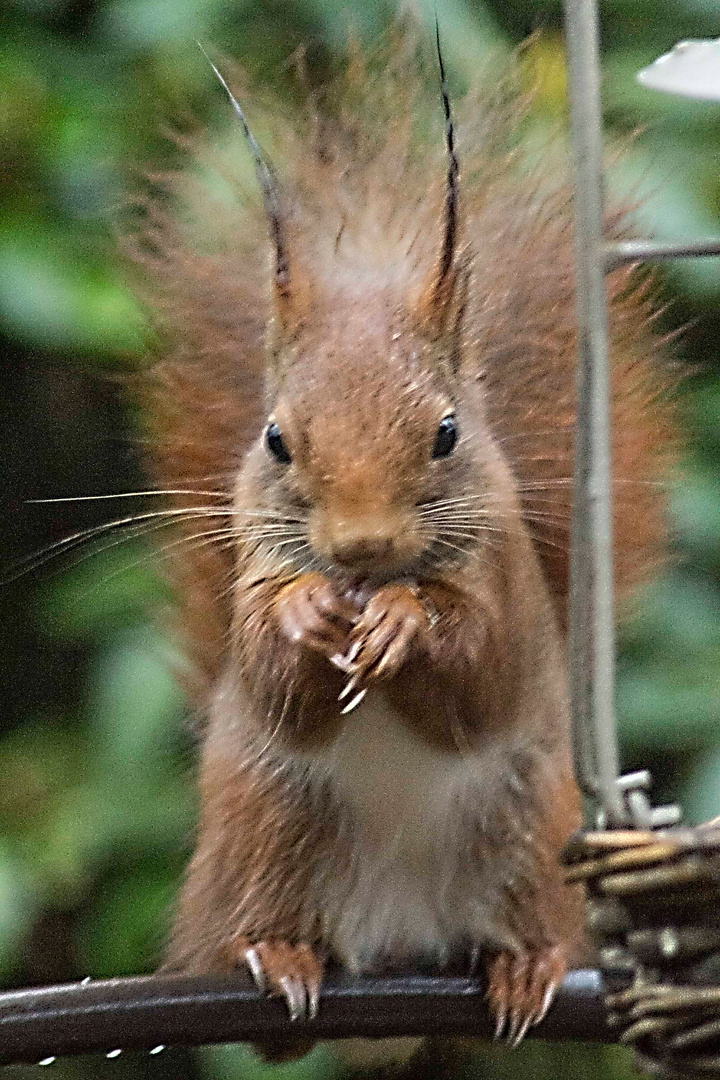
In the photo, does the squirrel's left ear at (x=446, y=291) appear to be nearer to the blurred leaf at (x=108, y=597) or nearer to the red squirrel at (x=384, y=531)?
the red squirrel at (x=384, y=531)

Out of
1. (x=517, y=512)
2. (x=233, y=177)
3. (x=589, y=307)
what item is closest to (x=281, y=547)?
(x=517, y=512)

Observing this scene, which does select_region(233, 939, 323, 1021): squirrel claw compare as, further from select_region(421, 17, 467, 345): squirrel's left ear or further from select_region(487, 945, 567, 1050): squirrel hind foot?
select_region(421, 17, 467, 345): squirrel's left ear

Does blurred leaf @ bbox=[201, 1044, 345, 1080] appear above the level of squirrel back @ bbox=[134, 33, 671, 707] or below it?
below

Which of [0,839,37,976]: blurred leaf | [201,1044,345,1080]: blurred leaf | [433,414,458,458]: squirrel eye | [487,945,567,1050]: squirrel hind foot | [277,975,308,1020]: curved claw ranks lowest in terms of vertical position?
[201,1044,345,1080]: blurred leaf

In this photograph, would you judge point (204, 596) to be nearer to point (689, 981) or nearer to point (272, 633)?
point (272, 633)

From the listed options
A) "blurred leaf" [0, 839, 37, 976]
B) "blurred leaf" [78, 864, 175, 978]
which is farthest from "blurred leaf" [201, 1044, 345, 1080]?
"blurred leaf" [0, 839, 37, 976]

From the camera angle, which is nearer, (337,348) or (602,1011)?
(602,1011)

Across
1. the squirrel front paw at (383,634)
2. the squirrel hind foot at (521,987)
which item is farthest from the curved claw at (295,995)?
the squirrel front paw at (383,634)
